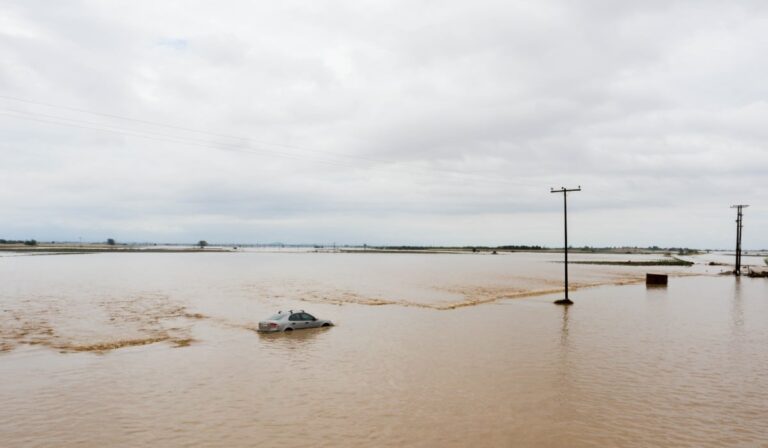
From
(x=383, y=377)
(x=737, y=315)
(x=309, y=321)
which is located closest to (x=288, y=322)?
(x=309, y=321)

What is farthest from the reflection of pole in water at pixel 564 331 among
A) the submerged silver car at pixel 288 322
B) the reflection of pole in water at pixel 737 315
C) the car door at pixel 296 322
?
the car door at pixel 296 322

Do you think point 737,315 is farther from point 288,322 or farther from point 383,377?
point 288,322

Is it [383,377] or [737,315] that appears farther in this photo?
[737,315]

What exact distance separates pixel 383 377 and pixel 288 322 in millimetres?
11661

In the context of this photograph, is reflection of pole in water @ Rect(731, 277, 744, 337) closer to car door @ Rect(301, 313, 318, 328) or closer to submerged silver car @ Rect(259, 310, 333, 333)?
car door @ Rect(301, 313, 318, 328)

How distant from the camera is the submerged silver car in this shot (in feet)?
98.3

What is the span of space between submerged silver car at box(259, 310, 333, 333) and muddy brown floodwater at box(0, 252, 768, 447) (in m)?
1.06

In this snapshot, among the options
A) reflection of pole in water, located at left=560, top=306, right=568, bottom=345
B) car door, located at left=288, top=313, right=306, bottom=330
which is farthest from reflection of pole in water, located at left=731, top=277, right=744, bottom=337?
car door, located at left=288, top=313, right=306, bottom=330

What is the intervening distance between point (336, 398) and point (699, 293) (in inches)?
2265

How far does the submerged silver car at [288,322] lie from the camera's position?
1180 inches

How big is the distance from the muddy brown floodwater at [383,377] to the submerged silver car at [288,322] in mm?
1057

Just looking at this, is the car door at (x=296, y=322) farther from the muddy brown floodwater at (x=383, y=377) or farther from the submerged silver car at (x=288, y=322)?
the muddy brown floodwater at (x=383, y=377)

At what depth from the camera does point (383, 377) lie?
2033 cm

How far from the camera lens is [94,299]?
45.6 m
